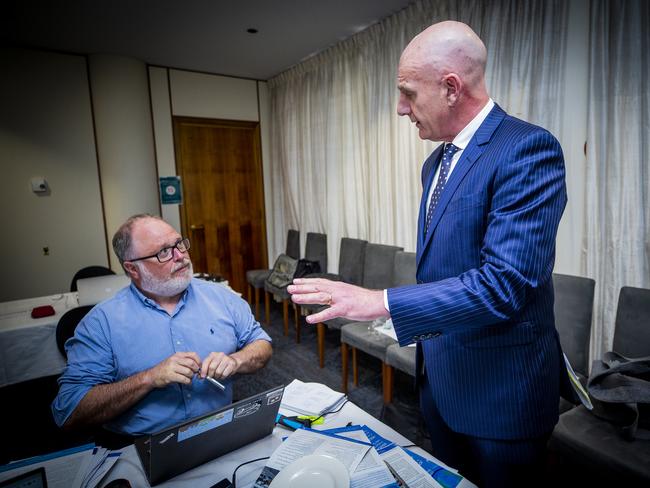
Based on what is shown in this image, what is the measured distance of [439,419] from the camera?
1.26m

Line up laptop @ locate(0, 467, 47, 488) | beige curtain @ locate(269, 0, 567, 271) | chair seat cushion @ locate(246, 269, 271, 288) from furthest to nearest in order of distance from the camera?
chair seat cushion @ locate(246, 269, 271, 288), beige curtain @ locate(269, 0, 567, 271), laptop @ locate(0, 467, 47, 488)

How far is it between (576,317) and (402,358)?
3.21 feet

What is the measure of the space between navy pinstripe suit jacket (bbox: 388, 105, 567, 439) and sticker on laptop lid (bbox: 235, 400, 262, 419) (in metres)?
0.43

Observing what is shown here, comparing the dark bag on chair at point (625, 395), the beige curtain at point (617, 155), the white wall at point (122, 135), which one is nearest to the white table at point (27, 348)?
the white wall at point (122, 135)

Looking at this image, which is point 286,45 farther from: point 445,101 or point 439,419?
point 439,419

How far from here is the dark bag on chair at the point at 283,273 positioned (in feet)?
13.5

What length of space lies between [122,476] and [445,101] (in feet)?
4.28

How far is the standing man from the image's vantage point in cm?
85

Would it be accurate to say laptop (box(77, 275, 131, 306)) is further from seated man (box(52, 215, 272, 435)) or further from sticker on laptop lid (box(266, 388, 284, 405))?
sticker on laptop lid (box(266, 388, 284, 405))

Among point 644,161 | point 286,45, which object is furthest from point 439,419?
point 286,45

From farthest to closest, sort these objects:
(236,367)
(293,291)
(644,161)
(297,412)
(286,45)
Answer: (286,45)
(644,161)
(236,367)
(297,412)
(293,291)

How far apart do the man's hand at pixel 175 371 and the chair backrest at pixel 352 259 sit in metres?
2.57

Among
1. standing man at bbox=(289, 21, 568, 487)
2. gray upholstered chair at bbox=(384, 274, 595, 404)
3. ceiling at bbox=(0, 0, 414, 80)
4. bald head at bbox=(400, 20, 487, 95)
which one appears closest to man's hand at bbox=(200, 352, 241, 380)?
standing man at bbox=(289, 21, 568, 487)

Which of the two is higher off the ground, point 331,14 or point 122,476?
point 331,14
